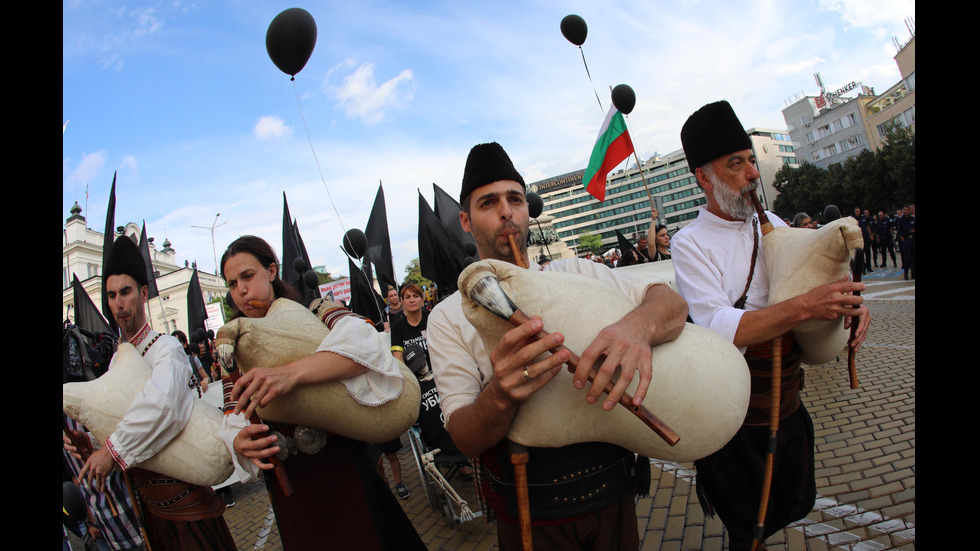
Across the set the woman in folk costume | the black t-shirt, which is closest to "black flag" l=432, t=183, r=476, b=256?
the black t-shirt

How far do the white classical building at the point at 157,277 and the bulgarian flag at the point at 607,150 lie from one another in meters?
11.5

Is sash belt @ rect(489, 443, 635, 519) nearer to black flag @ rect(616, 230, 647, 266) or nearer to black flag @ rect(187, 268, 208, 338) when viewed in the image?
black flag @ rect(616, 230, 647, 266)

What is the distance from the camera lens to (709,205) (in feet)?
8.25

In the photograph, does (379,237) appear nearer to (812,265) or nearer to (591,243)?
(812,265)

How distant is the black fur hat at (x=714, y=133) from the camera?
2.35m

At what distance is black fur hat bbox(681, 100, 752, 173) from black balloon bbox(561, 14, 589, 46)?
337 centimetres

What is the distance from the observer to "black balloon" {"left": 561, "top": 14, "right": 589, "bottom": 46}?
5367 mm

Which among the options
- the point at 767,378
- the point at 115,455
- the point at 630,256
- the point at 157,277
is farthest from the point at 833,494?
the point at 157,277

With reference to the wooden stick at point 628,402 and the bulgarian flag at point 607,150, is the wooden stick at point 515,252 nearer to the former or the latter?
the wooden stick at point 628,402

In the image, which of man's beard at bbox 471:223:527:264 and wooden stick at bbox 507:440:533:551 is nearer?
wooden stick at bbox 507:440:533:551

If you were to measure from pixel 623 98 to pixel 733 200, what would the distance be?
4.01 meters

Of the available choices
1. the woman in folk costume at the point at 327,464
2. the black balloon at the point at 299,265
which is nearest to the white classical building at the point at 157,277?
the black balloon at the point at 299,265
